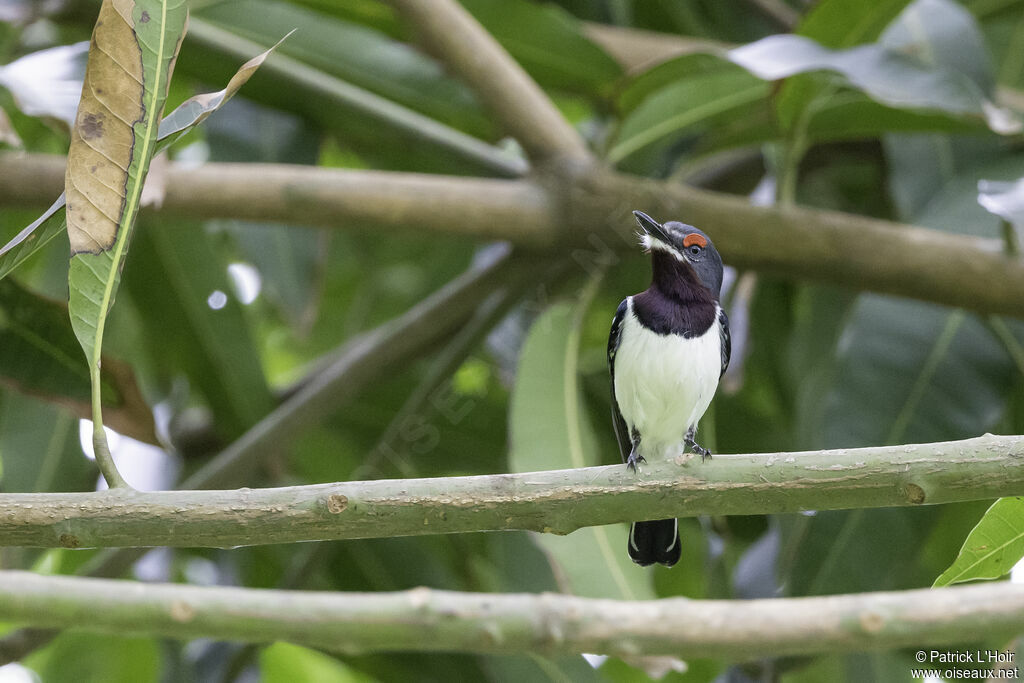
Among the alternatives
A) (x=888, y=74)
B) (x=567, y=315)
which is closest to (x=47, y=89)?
(x=567, y=315)

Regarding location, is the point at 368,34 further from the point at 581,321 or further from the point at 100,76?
the point at 100,76

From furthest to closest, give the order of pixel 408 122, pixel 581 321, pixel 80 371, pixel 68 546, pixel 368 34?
1. pixel 368 34
2. pixel 408 122
3. pixel 581 321
4. pixel 80 371
5. pixel 68 546

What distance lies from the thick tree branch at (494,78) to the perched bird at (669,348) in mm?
695

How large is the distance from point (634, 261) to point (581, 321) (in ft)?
1.98

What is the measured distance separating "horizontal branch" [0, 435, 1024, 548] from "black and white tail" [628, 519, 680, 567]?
1.06 metres

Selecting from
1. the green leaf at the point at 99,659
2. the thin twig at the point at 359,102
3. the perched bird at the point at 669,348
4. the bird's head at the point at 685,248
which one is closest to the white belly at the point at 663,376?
the perched bird at the point at 669,348

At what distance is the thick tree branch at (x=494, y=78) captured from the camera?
297 cm

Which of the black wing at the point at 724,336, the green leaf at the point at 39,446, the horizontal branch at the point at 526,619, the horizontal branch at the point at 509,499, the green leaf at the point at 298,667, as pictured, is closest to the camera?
the horizontal branch at the point at 526,619

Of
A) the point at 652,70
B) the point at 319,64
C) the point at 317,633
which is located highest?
the point at 319,64

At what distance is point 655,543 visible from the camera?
253cm

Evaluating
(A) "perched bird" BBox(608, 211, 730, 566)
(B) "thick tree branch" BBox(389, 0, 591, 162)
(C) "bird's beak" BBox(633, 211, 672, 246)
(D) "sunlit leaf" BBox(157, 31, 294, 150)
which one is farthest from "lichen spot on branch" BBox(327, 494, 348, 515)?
(B) "thick tree branch" BBox(389, 0, 591, 162)

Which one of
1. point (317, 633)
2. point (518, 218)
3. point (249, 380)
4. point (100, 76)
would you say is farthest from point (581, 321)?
point (317, 633)

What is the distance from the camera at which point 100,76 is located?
154 cm

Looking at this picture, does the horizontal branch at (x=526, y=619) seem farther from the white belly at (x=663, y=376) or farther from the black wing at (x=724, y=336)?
the black wing at (x=724, y=336)
